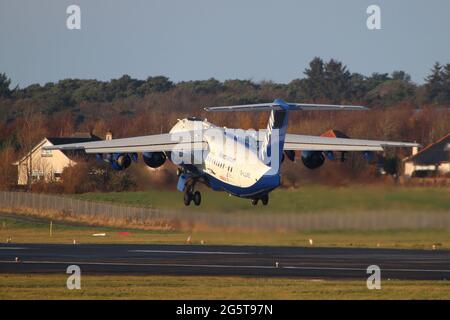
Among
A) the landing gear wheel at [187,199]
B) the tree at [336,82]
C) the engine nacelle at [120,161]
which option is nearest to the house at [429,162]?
the landing gear wheel at [187,199]

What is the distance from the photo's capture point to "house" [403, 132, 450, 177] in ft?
194

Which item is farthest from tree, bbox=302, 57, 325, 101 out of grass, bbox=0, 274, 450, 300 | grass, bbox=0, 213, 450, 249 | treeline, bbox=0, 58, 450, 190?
grass, bbox=0, 274, 450, 300

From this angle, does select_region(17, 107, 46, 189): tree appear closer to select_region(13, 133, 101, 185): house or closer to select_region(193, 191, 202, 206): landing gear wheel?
select_region(13, 133, 101, 185): house

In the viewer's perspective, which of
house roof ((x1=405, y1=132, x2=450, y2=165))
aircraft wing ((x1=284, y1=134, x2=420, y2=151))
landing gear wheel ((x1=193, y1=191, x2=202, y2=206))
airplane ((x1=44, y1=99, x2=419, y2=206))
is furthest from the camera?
house roof ((x1=405, y1=132, x2=450, y2=165))

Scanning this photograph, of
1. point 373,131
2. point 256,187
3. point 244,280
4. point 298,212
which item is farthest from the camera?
point 373,131

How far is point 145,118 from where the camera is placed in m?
90.6

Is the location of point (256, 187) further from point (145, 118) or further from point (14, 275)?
point (145, 118)

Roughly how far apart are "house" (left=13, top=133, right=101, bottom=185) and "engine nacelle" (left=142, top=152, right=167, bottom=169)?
967 inches

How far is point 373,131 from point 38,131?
119 feet

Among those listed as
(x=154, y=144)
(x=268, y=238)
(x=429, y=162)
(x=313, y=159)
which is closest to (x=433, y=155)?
(x=429, y=162)

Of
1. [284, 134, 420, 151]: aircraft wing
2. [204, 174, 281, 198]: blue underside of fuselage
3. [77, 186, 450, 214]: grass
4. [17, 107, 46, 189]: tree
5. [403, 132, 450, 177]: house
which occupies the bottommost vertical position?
[77, 186, 450, 214]: grass

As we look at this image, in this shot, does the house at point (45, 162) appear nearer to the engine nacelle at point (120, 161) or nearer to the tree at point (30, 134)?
→ the tree at point (30, 134)

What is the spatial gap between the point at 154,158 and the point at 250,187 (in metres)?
7.77
